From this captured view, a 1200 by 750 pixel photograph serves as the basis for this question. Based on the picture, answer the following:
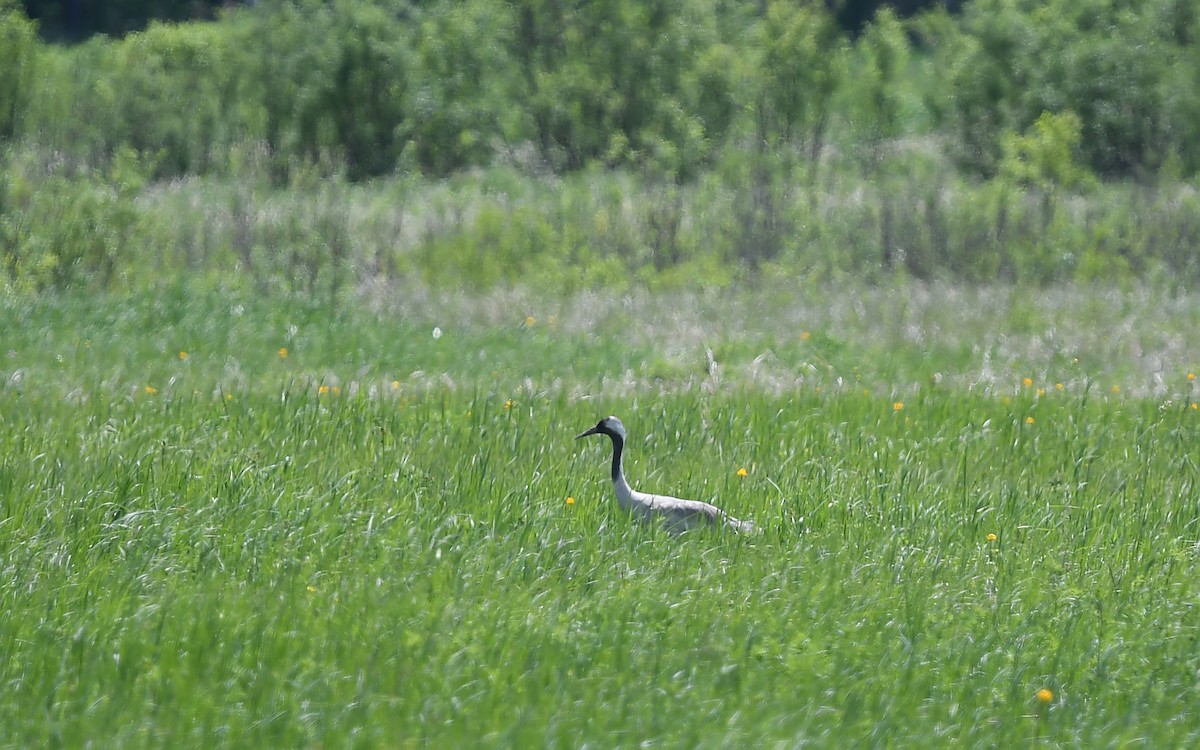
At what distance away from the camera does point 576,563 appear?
5.98 metres

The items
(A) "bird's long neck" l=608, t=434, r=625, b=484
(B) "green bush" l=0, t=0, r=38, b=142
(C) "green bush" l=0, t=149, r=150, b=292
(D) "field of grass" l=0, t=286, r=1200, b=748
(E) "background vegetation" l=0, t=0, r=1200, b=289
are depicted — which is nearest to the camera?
(D) "field of grass" l=0, t=286, r=1200, b=748

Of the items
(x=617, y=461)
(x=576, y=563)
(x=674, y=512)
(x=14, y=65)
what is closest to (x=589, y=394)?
(x=617, y=461)

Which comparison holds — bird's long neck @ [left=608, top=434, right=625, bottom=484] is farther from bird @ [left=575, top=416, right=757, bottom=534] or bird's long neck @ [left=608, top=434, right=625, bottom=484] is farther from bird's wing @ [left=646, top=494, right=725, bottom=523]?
bird's wing @ [left=646, top=494, right=725, bottom=523]

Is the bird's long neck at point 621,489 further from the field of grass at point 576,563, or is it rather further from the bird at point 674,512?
the field of grass at point 576,563

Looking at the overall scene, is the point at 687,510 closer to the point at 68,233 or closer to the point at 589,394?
the point at 589,394

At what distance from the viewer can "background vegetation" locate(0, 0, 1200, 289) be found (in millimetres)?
21938

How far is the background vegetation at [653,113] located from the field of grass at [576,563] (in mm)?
11540

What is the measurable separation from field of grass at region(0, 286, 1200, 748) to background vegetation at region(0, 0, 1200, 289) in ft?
37.9

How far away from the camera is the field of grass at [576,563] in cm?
464

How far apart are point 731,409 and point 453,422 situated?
1.94 meters

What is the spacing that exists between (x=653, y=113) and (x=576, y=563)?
2178 centimetres

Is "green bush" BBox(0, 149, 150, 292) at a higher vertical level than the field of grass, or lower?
lower

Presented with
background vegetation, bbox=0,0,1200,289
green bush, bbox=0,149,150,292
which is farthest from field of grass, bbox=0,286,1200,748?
background vegetation, bbox=0,0,1200,289

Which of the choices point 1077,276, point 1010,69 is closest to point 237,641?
point 1077,276
